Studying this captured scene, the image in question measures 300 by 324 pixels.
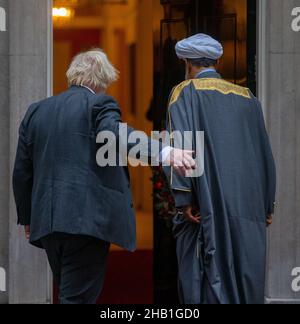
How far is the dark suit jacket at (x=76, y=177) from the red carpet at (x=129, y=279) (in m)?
2.50

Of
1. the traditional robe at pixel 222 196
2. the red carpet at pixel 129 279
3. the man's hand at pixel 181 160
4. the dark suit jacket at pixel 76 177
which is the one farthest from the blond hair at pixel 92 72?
the red carpet at pixel 129 279

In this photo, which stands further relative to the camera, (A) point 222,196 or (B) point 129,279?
(B) point 129,279

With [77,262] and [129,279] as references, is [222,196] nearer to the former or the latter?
[77,262]

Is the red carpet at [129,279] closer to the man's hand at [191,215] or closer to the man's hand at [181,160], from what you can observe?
the man's hand at [191,215]

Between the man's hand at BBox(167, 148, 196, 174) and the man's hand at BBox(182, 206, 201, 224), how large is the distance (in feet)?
1.54

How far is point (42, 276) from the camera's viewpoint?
6.42 metres

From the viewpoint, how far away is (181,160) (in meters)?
4.64

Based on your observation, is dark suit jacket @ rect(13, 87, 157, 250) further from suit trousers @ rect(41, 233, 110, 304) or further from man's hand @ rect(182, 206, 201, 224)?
man's hand @ rect(182, 206, 201, 224)

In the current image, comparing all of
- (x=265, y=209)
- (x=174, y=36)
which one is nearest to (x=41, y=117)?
(x=265, y=209)

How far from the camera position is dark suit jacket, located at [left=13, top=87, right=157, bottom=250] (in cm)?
497

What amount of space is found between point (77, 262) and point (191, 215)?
722 mm

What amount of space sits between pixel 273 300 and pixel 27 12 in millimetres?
2796

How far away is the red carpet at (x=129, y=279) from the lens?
24.9 ft

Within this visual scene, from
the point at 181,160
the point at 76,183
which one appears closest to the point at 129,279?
the point at 76,183
